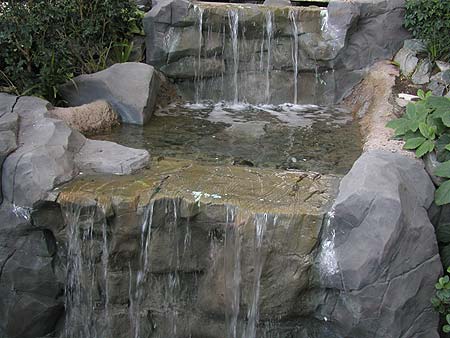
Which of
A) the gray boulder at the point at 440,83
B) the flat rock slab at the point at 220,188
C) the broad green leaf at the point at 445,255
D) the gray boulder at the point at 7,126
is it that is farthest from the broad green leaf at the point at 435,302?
the gray boulder at the point at 7,126

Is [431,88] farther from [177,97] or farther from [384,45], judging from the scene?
[177,97]

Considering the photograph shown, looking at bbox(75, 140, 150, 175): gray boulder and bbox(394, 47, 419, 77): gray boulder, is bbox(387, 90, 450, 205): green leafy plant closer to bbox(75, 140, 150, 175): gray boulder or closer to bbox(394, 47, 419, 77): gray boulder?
bbox(394, 47, 419, 77): gray boulder

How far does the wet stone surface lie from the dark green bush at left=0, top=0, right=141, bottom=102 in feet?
3.27

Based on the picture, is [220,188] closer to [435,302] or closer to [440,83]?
[435,302]

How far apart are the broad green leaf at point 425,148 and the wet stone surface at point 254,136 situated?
77 centimetres

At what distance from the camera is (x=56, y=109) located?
5.90 metres

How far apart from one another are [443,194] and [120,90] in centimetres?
384

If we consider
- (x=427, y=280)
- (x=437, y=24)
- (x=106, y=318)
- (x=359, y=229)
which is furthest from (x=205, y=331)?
(x=437, y=24)

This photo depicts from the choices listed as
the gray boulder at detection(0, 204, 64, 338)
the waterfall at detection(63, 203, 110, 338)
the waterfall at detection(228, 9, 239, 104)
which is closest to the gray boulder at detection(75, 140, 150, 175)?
the waterfall at detection(63, 203, 110, 338)

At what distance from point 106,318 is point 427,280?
2.46 m

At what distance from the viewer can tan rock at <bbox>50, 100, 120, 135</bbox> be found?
5914mm

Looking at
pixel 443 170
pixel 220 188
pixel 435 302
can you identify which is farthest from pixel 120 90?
pixel 435 302

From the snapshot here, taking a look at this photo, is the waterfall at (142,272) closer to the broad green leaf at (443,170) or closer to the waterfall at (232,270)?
the waterfall at (232,270)

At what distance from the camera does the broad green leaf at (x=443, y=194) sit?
4285 mm
